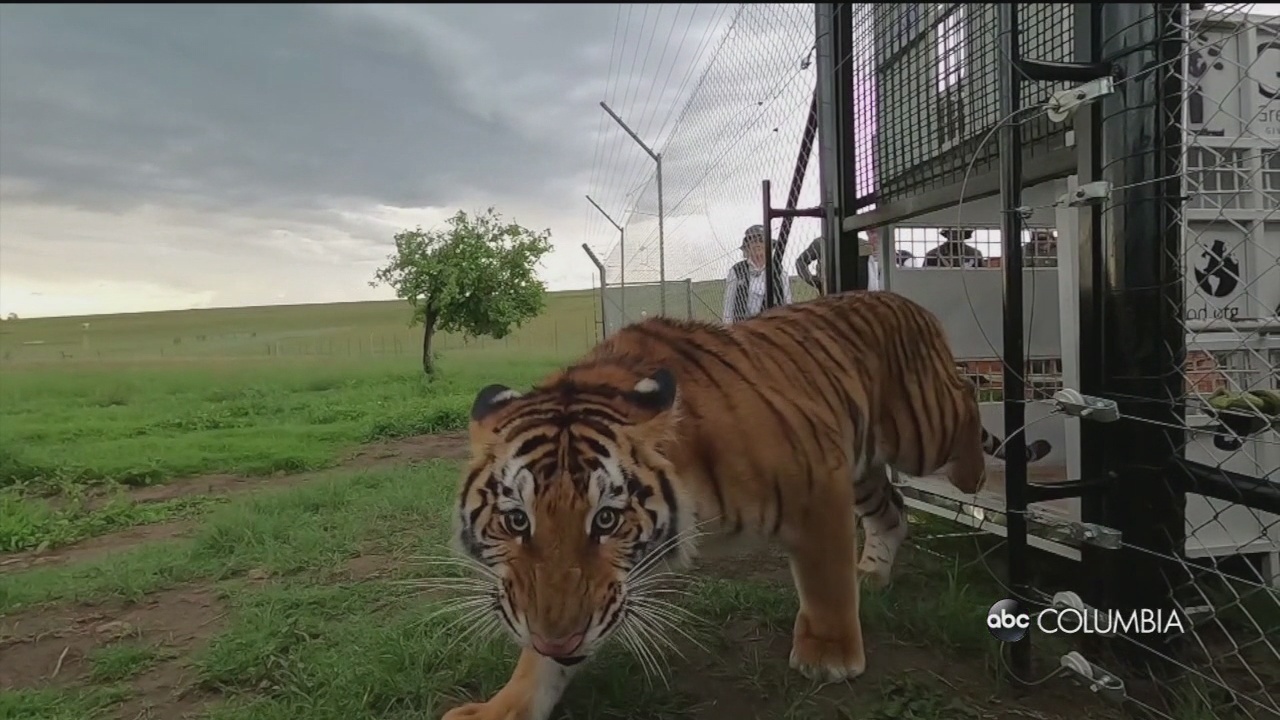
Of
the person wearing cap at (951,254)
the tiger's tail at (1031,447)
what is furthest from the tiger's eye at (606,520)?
the person wearing cap at (951,254)

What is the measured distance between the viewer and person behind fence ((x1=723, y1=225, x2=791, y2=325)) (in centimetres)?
452

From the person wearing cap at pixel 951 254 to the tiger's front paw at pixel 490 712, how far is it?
9.20 feet

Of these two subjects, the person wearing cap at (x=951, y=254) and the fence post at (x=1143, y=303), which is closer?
the fence post at (x=1143, y=303)

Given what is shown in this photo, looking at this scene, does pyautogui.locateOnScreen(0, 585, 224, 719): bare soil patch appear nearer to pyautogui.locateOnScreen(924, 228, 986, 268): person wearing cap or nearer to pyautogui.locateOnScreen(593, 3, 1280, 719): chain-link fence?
pyautogui.locateOnScreen(593, 3, 1280, 719): chain-link fence

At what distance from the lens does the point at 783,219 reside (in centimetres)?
391

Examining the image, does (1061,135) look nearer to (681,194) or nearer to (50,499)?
(681,194)

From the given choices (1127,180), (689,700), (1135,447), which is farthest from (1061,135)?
(689,700)

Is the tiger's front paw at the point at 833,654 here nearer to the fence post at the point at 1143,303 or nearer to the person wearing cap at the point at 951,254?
the fence post at the point at 1143,303

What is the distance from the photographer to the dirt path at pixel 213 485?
178 inches

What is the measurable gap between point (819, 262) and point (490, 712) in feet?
8.19

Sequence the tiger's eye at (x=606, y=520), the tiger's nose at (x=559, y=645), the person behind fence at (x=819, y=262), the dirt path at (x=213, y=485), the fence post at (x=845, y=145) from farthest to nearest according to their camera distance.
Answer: the dirt path at (x=213, y=485), the person behind fence at (x=819, y=262), the fence post at (x=845, y=145), the tiger's eye at (x=606, y=520), the tiger's nose at (x=559, y=645)

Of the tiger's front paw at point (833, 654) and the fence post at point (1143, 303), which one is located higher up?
the fence post at point (1143, 303)

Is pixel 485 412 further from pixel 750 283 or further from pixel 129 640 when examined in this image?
pixel 750 283

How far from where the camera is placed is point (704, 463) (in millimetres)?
1949
